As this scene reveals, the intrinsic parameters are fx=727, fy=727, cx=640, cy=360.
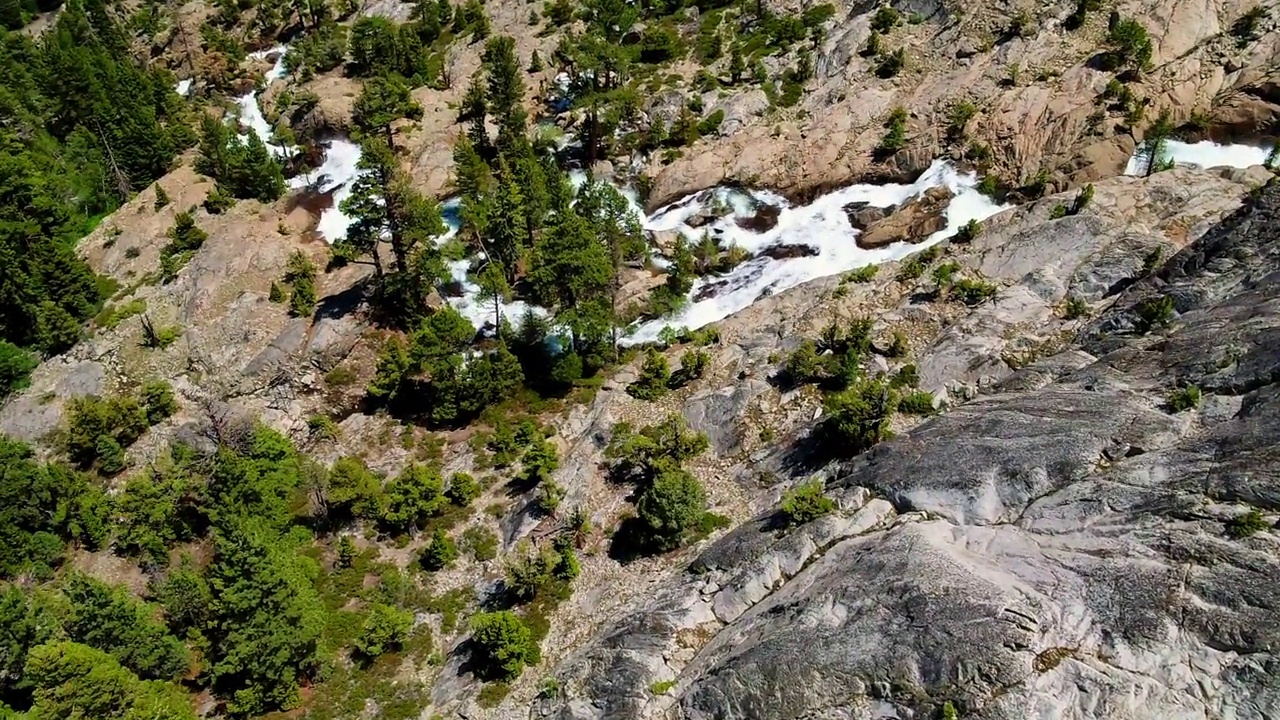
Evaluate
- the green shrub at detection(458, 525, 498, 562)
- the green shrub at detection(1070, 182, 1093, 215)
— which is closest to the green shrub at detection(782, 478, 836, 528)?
the green shrub at detection(458, 525, 498, 562)

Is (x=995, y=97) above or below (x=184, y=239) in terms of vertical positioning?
above

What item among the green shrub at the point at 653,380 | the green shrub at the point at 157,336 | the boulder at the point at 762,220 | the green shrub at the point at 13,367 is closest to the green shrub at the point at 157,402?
the green shrub at the point at 157,336

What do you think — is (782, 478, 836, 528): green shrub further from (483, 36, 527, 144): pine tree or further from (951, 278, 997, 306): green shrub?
(483, 36, 527, 144): pine tree

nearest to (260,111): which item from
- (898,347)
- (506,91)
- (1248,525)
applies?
(506,91)

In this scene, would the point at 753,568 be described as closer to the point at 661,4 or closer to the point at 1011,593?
the point at 1011,593

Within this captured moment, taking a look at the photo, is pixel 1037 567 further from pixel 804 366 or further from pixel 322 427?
pixel 322 427

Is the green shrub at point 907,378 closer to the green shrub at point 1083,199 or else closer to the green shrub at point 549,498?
the green shrub at point 1083,199
